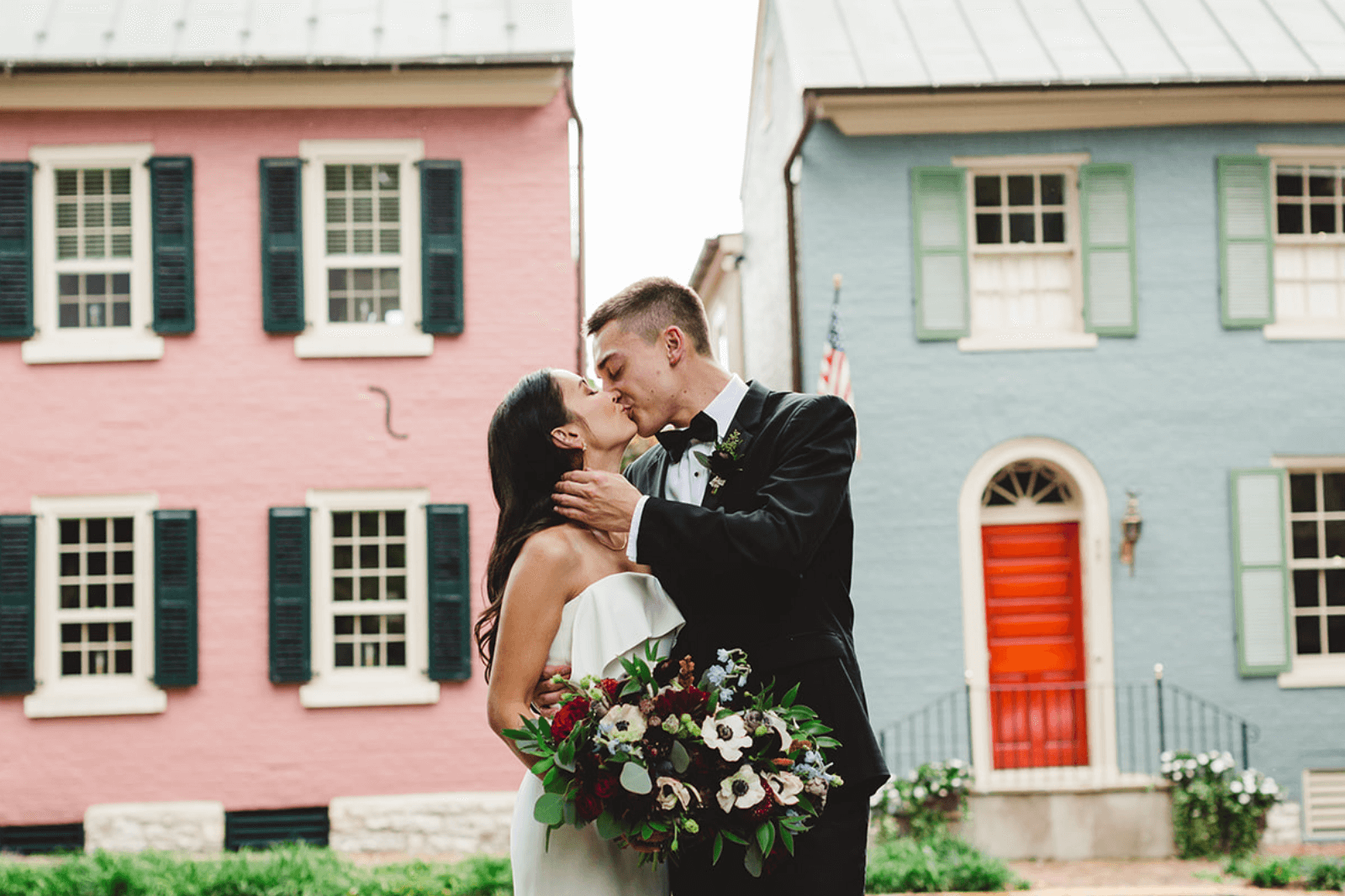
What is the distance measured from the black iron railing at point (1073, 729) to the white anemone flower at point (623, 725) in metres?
8.04

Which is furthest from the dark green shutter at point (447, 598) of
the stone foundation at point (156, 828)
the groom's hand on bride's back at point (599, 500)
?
the groom's hand on bride's back at point (599, 500)

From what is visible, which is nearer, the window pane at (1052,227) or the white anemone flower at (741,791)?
the white anemone flower at (741,791)

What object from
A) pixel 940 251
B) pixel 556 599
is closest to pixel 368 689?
pixel 940 251

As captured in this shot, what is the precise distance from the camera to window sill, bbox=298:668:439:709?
10078mm

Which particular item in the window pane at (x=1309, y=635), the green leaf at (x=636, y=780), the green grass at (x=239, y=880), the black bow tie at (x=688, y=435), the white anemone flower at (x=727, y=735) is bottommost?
the green grass at (x=239, y=880)

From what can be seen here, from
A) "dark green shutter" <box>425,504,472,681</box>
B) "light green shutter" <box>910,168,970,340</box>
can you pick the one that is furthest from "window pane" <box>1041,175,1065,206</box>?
"dark green shutter" <box>425,504,472,681</box>

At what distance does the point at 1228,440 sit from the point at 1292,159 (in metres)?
2.74

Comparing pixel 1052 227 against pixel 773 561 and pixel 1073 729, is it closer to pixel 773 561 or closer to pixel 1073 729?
pixel 1073 729

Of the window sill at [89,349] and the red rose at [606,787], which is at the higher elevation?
the window sill at [89,349]

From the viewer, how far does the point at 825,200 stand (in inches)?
415

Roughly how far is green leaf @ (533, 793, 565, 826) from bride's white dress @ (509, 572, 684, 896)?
0.35 metres

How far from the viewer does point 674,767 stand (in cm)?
238

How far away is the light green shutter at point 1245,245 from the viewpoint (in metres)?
10.5

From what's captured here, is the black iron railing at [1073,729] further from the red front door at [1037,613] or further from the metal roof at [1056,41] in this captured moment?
the metal roof at [1056,41]
